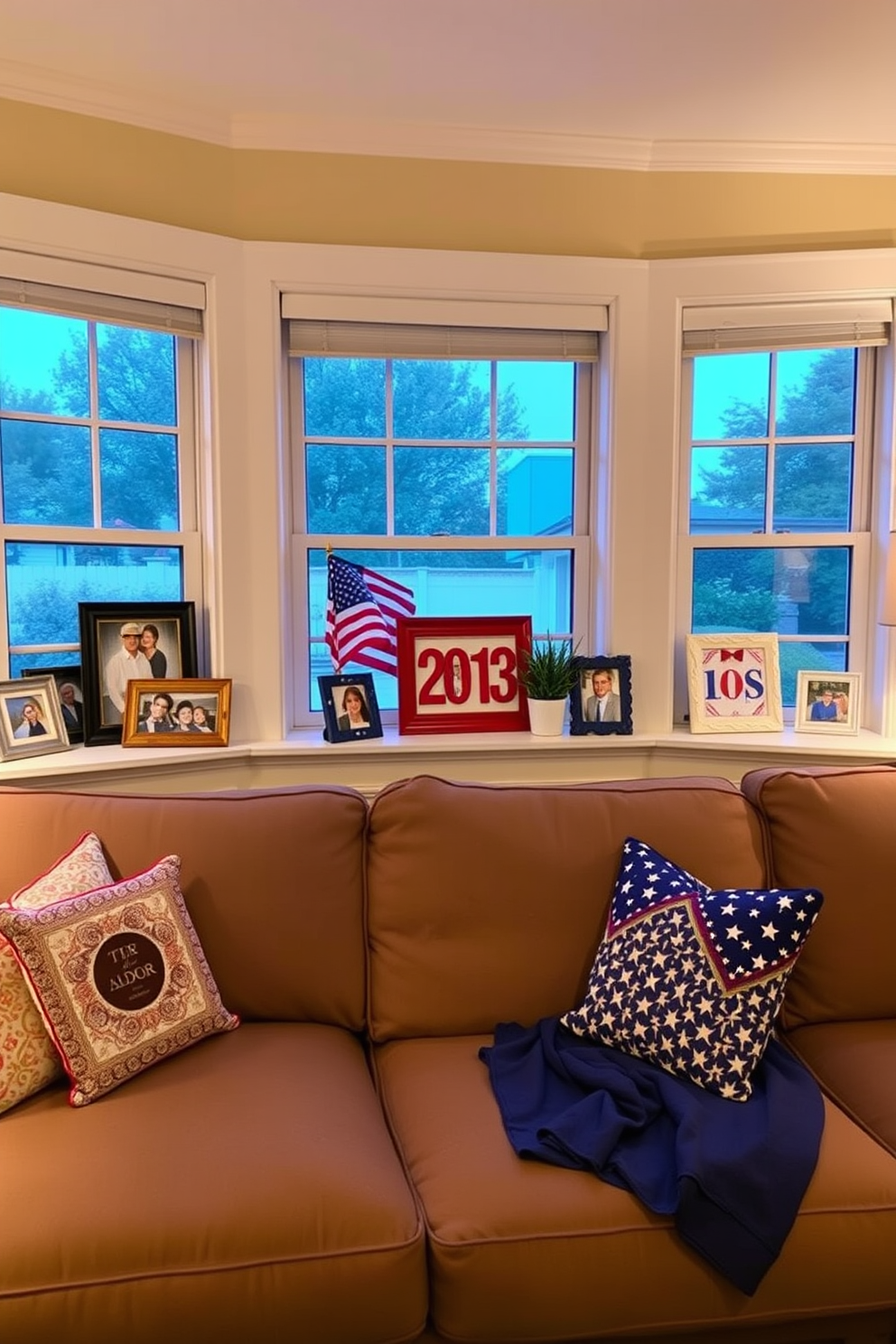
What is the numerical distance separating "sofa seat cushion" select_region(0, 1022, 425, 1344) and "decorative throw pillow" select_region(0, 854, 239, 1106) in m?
0.11

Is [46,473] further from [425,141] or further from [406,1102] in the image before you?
[406,1102]

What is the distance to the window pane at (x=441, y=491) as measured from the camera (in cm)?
297

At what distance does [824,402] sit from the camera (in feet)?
9.77

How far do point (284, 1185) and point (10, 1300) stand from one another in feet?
1.18

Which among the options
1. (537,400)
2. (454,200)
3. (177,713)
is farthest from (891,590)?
(177,713)

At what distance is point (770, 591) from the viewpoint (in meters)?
3.04

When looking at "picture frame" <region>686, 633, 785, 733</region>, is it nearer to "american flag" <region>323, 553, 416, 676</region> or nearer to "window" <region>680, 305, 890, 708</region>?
"window" <region>680, 305, 890, 708</region>

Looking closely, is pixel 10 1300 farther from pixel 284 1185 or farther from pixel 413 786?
pixel 413 786

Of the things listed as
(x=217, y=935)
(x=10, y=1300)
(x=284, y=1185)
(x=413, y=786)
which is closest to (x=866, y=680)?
(x=413, y=786)

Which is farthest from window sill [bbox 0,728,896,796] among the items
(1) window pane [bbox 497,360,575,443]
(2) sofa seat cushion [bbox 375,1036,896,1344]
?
(2) sofa seat cushion [bbox 375,1036,896,1344]

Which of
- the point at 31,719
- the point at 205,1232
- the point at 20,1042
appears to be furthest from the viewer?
the point at 31,719

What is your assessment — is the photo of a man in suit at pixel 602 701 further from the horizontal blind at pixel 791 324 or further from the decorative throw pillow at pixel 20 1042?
the decorative throw pillow at pixel 20 1042

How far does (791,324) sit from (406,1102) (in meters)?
2.44

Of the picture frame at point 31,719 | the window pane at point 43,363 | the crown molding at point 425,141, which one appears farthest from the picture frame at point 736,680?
the window pane at point 43,363
